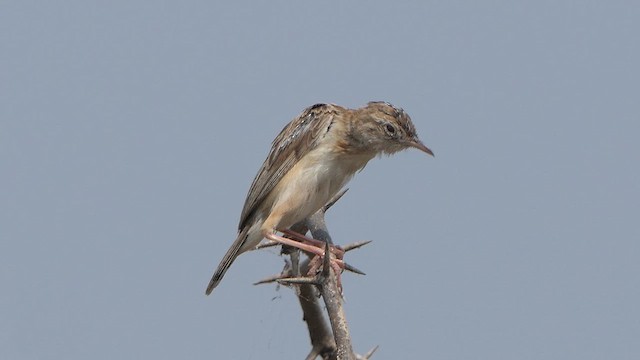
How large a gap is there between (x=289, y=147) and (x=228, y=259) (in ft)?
3.72

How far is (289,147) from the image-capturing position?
7816mm

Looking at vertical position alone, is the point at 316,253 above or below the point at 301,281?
above

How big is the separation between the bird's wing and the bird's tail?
0.79ft

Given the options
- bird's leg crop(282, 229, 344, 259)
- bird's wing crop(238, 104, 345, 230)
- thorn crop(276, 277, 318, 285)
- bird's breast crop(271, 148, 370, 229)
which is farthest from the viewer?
bird's wing crop(238, 104, 345, 230)

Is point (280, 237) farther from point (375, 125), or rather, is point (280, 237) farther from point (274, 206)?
point (375, 125)

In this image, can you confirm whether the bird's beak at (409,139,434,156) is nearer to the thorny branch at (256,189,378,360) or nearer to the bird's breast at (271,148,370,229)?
the bird's breast at (271,148,370,229)

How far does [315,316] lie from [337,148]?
6.41 ft

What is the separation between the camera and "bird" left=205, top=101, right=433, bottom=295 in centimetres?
760

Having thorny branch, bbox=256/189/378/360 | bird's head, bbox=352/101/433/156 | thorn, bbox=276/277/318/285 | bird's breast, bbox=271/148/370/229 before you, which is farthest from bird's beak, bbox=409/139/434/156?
thorn, bbox=276/277/318/285

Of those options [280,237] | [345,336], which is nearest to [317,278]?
[345,336]

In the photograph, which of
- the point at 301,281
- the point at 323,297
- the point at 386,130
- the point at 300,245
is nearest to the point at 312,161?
the point at 386,130

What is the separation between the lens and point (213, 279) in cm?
756

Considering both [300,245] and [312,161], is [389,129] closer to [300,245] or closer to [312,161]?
[312,161]

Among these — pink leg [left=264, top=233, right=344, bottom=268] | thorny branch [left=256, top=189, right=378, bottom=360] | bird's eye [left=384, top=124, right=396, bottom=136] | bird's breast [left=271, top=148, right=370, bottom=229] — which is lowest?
thorny branch [left=256, top=189, right=378, bottom=360]
